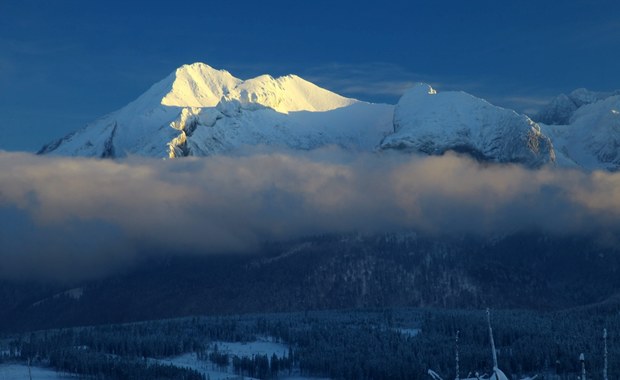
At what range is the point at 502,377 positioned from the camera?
17700 centimetres
